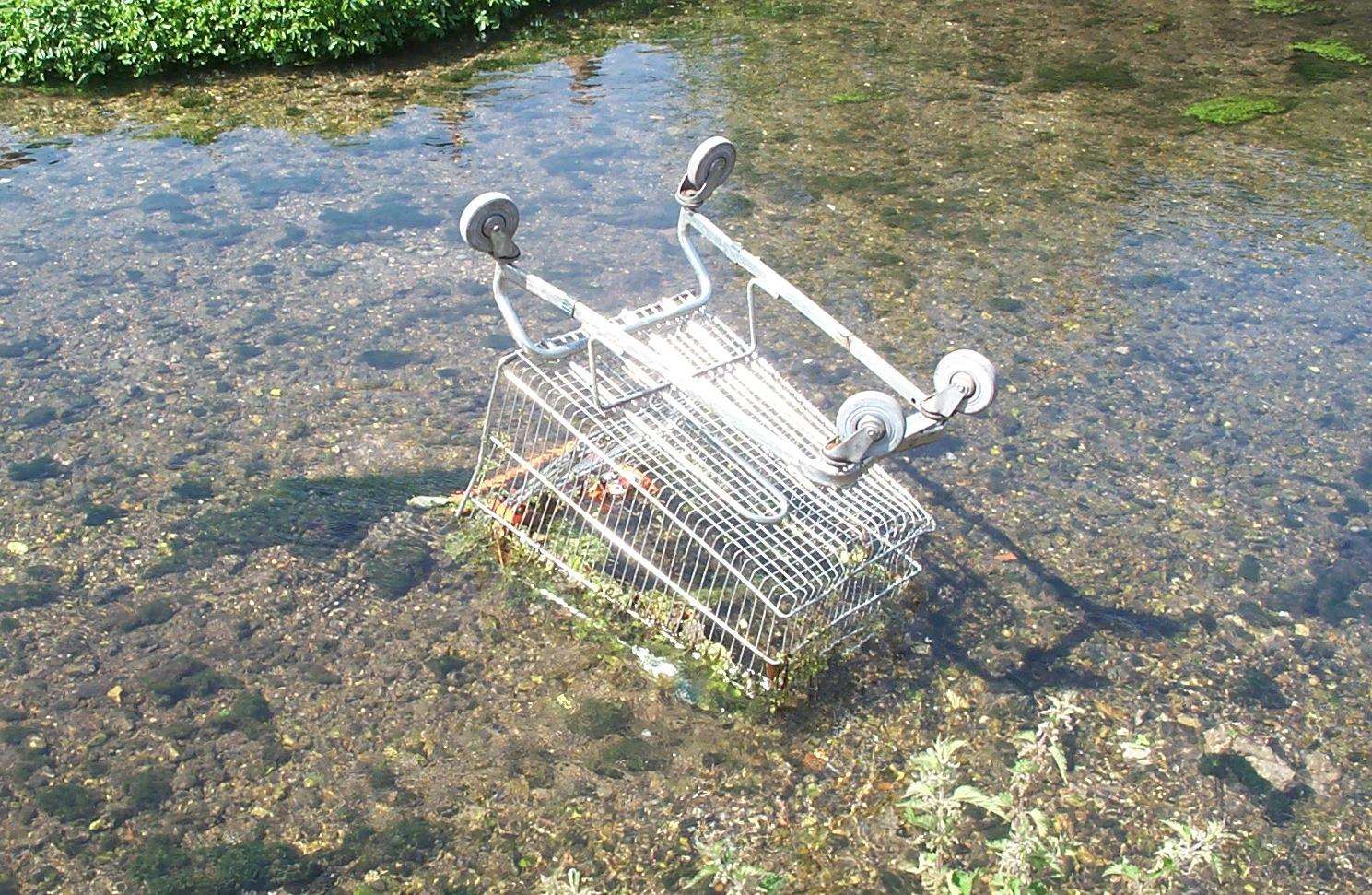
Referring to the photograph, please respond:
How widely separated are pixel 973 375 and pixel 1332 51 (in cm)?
756

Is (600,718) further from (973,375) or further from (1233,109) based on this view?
(1233,109)

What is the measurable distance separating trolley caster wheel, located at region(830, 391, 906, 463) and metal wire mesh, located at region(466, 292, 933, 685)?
0.62m

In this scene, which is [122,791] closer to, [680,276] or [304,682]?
[304,682]

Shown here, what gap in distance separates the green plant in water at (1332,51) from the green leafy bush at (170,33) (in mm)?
6217

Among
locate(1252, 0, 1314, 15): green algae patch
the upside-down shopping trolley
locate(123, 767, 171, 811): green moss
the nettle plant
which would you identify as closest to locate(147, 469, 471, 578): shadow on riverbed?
the upside-down shopping trolley

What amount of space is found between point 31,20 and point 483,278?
407 cm

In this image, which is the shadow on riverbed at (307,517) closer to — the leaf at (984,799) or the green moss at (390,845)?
the green moss at (390,845)

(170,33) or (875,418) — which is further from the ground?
(875,418)

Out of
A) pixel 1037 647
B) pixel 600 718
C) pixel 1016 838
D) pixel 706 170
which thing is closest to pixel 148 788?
pixel 600 718

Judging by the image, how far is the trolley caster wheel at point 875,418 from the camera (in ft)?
10.4

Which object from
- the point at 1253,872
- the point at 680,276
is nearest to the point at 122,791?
the point at 1253,872

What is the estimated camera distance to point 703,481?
3920 mm

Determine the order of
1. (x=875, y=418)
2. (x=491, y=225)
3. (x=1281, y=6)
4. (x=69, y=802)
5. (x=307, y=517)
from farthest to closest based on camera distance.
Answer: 1. (x=1281, y=6)
2. (x=307, y=517)
3. (x=491, y=225)
4. (x=69, y=802)
5. (x=875, y=418)

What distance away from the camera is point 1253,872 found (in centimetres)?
355
